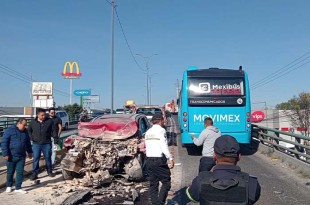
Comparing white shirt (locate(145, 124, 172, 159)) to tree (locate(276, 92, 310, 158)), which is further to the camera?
tree (locate(276, 92, 310, 158))

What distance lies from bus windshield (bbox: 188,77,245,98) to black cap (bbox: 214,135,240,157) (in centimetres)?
1133

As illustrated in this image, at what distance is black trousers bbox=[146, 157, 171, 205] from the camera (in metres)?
6.50

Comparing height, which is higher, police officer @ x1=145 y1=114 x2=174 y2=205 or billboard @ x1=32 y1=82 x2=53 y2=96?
billboard @ x1=32 y1=82 x2=53 y2=96

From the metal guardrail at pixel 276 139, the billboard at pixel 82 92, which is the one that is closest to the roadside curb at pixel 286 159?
the metal guardrail at pixel 276 139

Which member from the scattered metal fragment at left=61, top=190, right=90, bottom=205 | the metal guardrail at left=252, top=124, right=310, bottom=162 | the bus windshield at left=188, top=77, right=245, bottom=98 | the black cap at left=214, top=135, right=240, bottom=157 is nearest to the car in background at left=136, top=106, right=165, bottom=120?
the metal guardrail at left=252, top=124, right=310, bottom=162

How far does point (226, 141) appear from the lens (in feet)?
9.64

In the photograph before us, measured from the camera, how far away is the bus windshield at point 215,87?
1408 centimetres

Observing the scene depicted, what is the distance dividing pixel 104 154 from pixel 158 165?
106 inches

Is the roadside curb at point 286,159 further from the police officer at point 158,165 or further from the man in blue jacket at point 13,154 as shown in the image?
the man in blue jacket at point 13,154

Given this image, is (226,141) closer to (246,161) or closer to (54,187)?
(54,187)

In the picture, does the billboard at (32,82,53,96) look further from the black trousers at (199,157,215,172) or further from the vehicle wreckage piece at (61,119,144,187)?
the black trousers at (199,157,215,172)

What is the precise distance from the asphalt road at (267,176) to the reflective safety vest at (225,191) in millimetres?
4845

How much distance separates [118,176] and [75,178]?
1.13 meters

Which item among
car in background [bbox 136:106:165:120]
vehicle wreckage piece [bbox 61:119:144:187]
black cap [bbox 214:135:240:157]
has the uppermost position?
car in background [bbox 136:106:165:120]
